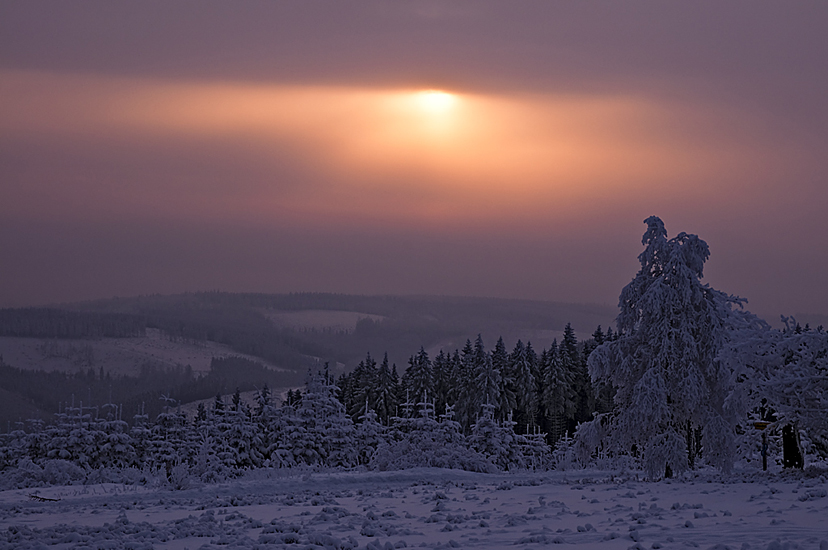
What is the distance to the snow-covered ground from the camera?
12555 millimetres

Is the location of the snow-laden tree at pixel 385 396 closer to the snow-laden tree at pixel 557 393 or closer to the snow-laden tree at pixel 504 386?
the snow-laden tree at pixel 504 386

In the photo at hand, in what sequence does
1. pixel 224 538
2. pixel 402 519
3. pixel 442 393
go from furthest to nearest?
pixel 442 393, pixel 402 519, pixel 224 538

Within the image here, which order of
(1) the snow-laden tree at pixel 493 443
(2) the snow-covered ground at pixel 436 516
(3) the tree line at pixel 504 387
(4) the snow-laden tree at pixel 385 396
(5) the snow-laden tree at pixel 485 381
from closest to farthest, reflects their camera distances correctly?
(2) the snow-covered ground at pixel 436 516, (1) the snow-laden tree at pixel 493 443, (5) the snow-laden tree at pixel 485 381, (3) the tree line at pixel 504 387, (4) the snow-laden tree at pixel 385 396

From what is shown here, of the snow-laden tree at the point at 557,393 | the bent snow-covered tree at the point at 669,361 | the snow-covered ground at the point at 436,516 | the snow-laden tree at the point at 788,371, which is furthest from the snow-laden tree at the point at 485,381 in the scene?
the snow-laden tree at the point at 788,371

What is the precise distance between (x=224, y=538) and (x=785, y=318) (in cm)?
1647

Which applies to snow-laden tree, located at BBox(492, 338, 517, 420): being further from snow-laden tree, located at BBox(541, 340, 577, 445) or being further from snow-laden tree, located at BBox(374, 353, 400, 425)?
snow-laden tree, located at BBox(374, 353, 400, 425)

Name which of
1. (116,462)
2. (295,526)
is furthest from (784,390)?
(116,462)

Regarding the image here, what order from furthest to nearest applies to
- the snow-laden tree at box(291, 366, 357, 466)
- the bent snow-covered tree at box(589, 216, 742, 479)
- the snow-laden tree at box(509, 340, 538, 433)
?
1. the snow-laden tree at box(509, 340, 538, 433)
2. the snow-laden tree at box(291, 366, 357, 466)
3. the bent snow-covered tree at box(589, 216, 742, 479)

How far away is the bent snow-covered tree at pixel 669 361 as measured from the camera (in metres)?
25.8

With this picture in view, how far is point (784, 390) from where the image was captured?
20797mm

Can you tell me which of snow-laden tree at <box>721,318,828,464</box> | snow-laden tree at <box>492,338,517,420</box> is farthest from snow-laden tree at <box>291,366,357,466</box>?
snow-laden tree at <box>721,318,828,464</box>

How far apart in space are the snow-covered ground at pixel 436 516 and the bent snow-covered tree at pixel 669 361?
3594 millimetres

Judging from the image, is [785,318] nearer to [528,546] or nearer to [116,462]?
[528,546]

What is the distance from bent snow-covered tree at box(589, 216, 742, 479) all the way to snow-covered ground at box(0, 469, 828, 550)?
11.8 feet
